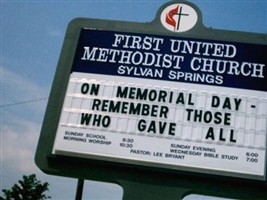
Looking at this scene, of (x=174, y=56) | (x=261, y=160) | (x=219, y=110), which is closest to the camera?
(x=261, y=160)

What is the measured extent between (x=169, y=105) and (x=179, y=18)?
1.89 m

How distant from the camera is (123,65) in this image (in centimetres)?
689

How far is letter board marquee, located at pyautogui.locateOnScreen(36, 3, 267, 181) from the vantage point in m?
6.03

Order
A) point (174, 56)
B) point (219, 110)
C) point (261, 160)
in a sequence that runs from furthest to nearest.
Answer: point (174, 56) → point (219, 110) → point (261, 160)

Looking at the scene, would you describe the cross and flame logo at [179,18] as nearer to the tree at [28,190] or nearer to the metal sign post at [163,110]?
the metal sign post at [163,110]

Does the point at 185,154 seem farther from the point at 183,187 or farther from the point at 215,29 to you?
the point at 215,29

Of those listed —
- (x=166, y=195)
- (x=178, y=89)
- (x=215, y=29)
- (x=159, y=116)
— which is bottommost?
(x=166, y=195)

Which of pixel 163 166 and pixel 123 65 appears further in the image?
pixel 123 65

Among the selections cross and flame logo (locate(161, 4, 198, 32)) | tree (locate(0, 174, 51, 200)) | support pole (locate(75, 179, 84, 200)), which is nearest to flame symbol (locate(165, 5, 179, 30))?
cross and flame logo (locate(161, 4, 198, 32))

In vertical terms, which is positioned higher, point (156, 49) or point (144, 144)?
point (156, 49)

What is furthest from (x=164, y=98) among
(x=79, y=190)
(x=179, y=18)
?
(x=79, y=190)

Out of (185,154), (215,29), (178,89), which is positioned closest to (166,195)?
(185,154)

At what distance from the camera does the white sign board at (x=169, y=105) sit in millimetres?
6004

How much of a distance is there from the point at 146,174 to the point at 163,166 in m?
0.33
